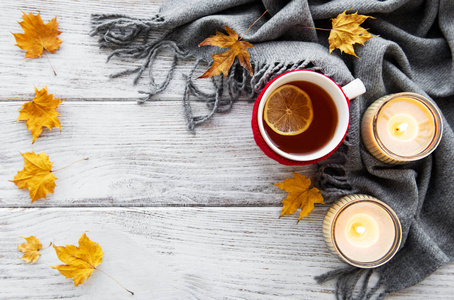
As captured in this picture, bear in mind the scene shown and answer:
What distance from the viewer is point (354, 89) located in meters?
0.62

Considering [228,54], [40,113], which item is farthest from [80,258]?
[228,54]

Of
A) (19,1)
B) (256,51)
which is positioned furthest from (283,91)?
(19,1)

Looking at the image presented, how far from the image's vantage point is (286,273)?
73cm

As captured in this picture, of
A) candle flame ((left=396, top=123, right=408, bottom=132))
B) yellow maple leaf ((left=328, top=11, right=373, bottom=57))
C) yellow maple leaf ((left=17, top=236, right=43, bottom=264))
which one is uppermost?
yellow maple leaf ((left=328, top=11, right=373, bottom=57))

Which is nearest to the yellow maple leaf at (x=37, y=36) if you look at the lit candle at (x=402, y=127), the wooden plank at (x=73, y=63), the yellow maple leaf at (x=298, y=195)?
the wooden plank at (x=73, y=63)

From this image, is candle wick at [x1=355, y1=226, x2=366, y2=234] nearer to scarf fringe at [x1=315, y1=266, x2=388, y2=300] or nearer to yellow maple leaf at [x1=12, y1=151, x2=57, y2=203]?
A: scarf fringe at [x1=315, y1=266, x2=388, y2=300]

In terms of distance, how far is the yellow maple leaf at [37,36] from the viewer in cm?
72

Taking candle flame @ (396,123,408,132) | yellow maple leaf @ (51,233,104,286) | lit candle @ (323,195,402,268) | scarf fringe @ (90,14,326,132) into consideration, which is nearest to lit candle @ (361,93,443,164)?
candle flame @ (396,123,408,132)

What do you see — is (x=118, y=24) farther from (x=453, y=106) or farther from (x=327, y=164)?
(x=453, y=106)

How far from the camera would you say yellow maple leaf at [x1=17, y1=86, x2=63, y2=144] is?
28.2 inches

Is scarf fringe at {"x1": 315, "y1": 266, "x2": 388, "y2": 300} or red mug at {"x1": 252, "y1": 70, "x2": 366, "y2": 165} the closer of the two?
red mug at {"x1": 252, "y1": 70, "x2": 366, "y2": 165}

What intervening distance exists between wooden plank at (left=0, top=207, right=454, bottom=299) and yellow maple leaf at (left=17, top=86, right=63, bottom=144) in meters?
0.19

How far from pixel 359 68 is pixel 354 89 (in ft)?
0.36

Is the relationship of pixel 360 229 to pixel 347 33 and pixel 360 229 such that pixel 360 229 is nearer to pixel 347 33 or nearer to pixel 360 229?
pixel 360 229
